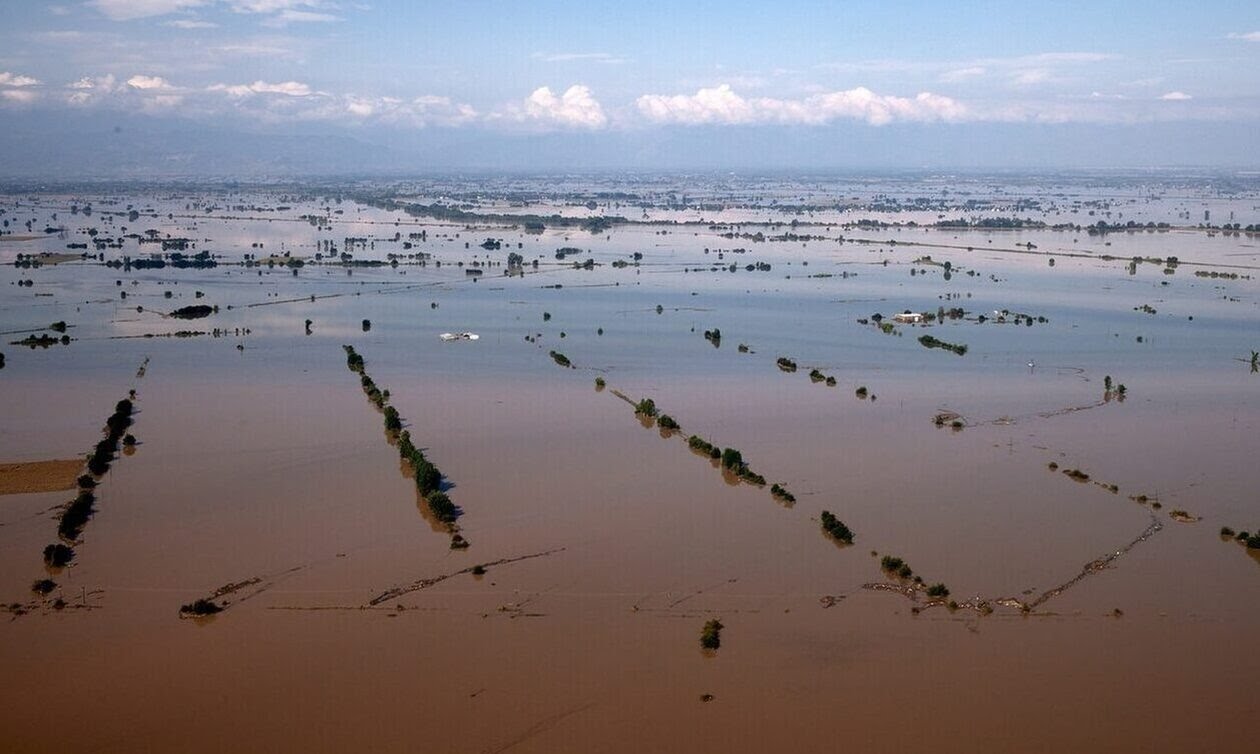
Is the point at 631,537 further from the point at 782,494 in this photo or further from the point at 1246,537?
the point at 1246,537

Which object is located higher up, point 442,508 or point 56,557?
point 442,508

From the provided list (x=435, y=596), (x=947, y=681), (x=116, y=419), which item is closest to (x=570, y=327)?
(x=116, y=419)

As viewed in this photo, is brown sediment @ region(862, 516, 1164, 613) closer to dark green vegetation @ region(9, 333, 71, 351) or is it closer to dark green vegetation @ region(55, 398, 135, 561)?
dark green vegetation @ region(55, 398, 135, 561)

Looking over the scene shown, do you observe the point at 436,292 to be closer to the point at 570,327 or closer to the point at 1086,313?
the point at 570,327

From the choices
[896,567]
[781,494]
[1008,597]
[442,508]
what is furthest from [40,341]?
[1008,597]

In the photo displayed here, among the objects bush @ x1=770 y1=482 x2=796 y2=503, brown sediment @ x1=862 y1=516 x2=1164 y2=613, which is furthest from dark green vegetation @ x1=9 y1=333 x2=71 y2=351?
brown sediment @ x1=862 y1=516 x2=1164 y2=613

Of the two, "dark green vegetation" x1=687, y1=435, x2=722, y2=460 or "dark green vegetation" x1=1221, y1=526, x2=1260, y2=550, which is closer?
"dark green vegetation" x1=1221, y1=526, x2=1260, y2=550
